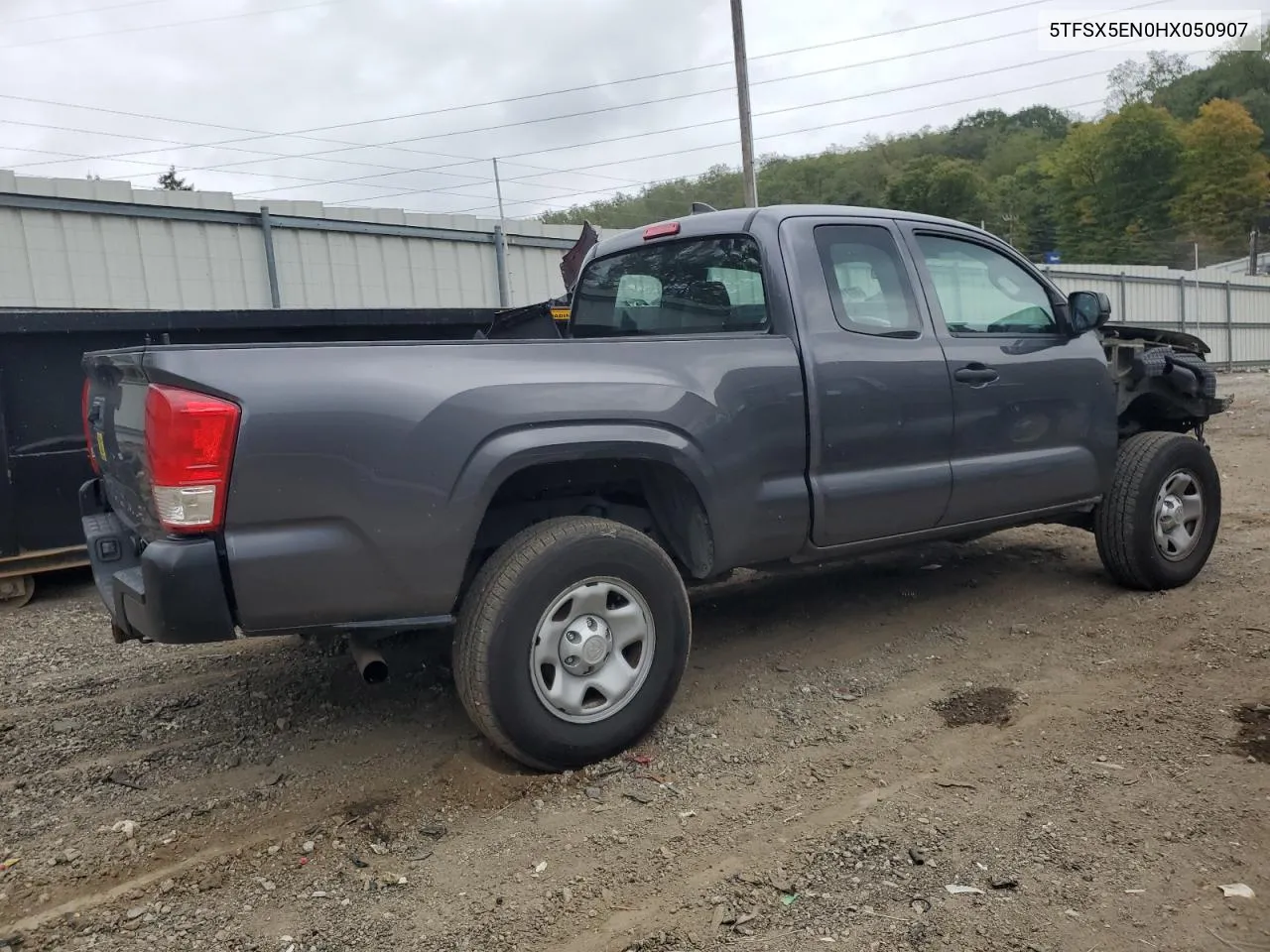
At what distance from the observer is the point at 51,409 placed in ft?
18.6

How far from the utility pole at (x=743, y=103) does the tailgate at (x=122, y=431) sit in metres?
14.6

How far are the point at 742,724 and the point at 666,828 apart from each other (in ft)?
2.64

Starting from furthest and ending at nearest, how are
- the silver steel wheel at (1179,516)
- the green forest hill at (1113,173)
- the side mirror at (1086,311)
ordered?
the green forest hill at (1113,173) → the silver steel wheel at (1179,516) → the side mirror at (1086,311)

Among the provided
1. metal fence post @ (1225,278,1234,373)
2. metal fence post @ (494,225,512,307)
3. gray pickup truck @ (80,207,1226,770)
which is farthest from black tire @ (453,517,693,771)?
metal fence post @ (1225,278,1234,373)

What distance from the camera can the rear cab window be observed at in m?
3.98

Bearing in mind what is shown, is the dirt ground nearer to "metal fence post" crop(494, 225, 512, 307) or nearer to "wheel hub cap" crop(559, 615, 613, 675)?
"wheel hub cap" crop(559, 615, 613, 675)

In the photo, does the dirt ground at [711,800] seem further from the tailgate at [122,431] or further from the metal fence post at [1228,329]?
the metal fence post at [1228,329]

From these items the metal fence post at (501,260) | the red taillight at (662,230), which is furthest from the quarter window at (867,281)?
the metal fence post at (501,260)

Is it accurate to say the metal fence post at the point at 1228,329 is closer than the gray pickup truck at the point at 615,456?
No

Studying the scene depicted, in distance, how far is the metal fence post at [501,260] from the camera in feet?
41.0

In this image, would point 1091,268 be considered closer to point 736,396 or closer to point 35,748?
point 736,396

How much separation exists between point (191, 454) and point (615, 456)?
1318 millimetres

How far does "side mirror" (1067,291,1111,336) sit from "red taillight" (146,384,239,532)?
13.0 feet

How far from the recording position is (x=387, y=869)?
8.85ft
